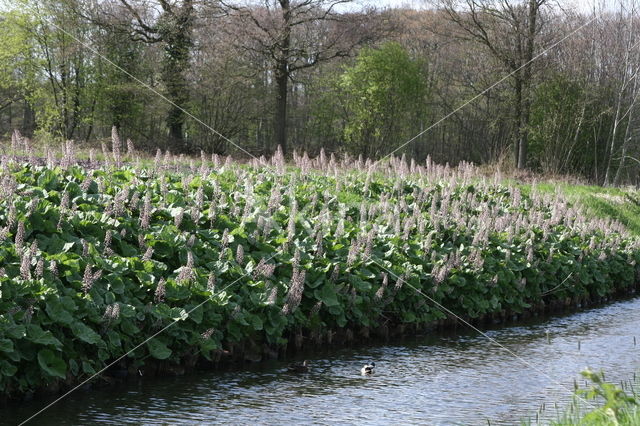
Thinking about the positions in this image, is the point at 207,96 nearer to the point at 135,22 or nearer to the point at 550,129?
the point at 135,22

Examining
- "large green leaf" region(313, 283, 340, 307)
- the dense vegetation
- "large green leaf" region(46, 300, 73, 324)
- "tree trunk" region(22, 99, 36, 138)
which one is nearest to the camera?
"large green leaf" region(46, 300, 73, 324)

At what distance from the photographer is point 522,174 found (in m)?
22.5

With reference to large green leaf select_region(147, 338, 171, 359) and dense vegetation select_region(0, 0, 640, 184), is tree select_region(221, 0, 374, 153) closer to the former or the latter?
dense vegetation select_region(0, 0, 640, 184)

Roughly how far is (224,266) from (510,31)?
21.7m

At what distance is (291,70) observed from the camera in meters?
25.4

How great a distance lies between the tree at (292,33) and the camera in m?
24.1

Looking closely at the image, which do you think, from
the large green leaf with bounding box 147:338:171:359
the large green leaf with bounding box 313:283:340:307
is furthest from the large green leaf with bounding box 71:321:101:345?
the large green leaf with bounding box 313:283:340:307

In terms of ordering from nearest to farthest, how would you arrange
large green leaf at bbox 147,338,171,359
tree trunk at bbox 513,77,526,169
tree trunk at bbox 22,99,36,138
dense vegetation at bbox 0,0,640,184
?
large green leaf at bbox 147,338,171,359 → dense vegetation at bbox 0,0,640,184 → tree trunk at bbox 513,77,526,169 → tree trunk at bbox 22,99,36,138

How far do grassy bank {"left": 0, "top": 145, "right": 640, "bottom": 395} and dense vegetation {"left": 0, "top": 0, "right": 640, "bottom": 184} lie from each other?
13.6m

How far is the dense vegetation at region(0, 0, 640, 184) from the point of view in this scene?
25.5 m

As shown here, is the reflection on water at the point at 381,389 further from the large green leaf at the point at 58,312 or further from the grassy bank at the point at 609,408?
the grassy bank at the point at 609,408

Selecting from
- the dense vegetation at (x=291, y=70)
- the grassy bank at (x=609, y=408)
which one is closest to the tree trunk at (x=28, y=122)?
the dense vegetation at (x=291, y=70)

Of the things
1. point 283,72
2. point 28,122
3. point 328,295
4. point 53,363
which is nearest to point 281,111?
point 283,72

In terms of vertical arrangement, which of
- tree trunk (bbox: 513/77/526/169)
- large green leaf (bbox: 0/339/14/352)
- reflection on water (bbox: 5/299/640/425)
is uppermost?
tree trunk (bbox: 513/77/526/169)
